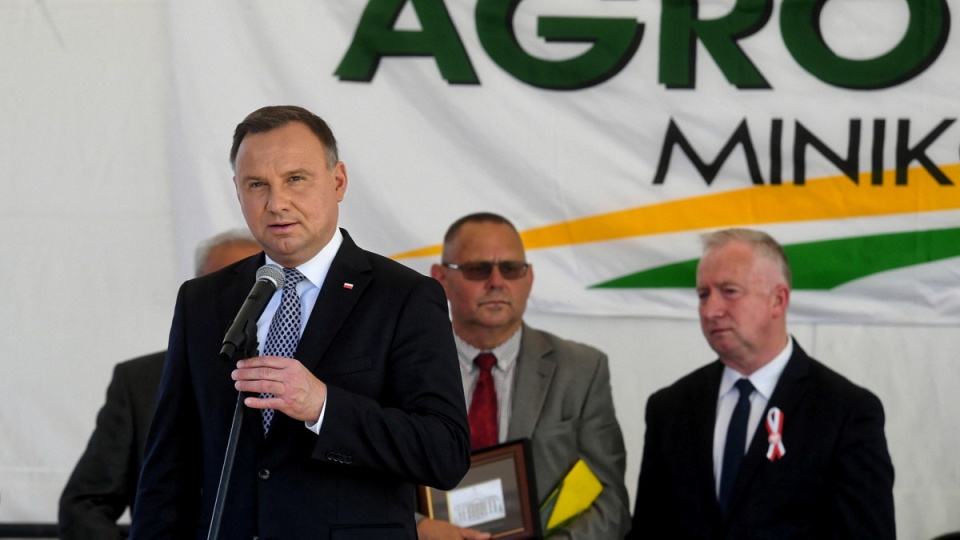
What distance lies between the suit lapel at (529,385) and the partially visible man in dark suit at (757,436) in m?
0.35

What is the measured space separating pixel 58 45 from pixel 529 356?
2.09 m

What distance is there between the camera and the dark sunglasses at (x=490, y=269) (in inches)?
153

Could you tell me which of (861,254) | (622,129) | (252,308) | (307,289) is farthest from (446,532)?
(861,254)

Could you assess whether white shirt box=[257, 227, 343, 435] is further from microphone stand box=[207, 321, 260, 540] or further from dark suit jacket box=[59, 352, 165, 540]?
dark suit jacket box=[59, 352, 165, 540]

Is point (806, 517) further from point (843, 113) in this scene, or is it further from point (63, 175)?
point (63, 175)

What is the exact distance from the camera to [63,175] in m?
4.55

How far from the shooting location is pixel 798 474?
340 cm

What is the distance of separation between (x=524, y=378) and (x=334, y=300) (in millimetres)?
1740

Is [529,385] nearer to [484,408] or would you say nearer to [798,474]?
[484,408]

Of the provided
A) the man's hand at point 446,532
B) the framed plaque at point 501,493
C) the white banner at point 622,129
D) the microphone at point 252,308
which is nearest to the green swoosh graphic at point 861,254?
the white banner at point 622,129

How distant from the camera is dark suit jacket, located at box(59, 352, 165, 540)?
3475 mm

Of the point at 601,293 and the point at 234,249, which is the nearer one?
the point at 234,249

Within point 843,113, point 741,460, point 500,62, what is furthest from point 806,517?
point 500,62

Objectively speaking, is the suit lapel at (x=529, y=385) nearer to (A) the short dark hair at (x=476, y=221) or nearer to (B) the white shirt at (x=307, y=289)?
(A) the short dark hair at (x=476, y=221)
